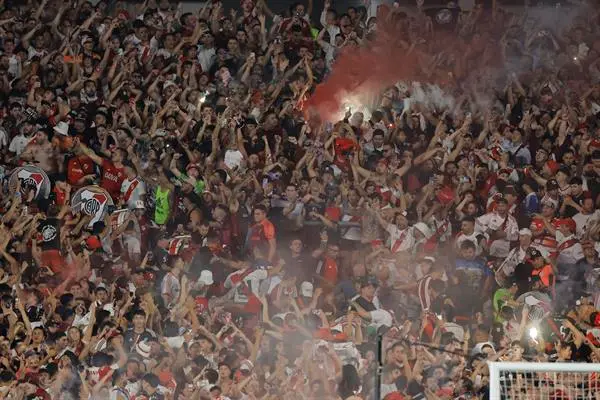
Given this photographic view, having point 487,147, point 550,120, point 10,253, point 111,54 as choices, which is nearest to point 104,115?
point 111,54

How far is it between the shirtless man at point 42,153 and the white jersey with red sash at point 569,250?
523cm

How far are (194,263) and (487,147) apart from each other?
324 cm

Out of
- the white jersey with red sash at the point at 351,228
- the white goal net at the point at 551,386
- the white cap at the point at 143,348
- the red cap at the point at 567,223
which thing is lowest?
the white goal net at the point at 551,386

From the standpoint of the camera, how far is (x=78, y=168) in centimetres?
1041

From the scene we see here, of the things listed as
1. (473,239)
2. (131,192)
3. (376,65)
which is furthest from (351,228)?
(131,192)

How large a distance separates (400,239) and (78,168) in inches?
134

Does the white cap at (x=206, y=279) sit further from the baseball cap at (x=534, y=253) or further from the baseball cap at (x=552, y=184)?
the baseball cap at (x=552, y=184)

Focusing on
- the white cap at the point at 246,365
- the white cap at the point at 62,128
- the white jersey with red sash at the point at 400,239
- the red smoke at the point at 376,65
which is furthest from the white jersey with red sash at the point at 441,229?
the white cap at the point at 62,128

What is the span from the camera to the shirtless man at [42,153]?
1045 centimetres

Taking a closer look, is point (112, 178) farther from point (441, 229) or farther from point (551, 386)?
point (551, 386)

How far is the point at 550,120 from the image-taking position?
1040 centimetres

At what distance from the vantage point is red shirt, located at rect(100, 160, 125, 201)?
10367mm

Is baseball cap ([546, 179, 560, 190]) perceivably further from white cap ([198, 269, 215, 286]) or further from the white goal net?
white cap ([198, 269, 215, 286])

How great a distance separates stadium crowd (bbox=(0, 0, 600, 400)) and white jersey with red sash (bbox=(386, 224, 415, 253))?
2cm
